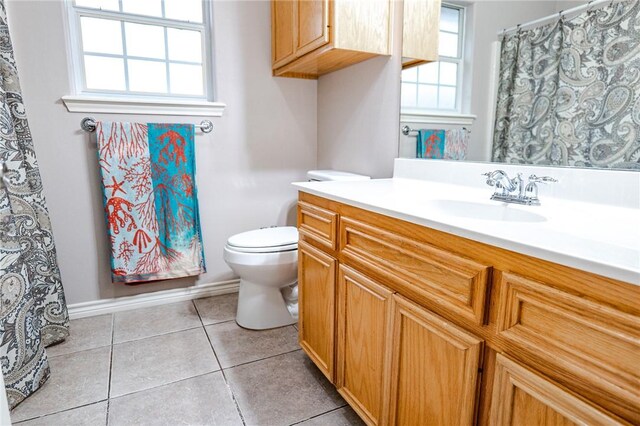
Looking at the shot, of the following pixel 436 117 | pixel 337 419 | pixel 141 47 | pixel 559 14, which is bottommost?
pixel 337 419

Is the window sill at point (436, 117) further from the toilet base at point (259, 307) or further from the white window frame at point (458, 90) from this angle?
the toilet base at point (259, 307)

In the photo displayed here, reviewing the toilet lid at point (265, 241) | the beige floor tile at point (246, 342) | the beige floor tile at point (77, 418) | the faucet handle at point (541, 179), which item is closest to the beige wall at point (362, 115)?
the toilet lid at point (265, 241)

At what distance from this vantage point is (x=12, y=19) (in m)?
1.82

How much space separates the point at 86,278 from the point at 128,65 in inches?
48.7

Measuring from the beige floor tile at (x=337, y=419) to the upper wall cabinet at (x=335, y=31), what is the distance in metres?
1.49

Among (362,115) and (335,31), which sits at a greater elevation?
(335,31)

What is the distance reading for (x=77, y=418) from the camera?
1.39 metres

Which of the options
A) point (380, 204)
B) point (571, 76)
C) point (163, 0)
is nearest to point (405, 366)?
point (380, 204)

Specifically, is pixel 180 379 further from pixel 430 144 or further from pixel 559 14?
pixel 559 14

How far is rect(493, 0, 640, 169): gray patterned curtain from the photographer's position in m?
1.05

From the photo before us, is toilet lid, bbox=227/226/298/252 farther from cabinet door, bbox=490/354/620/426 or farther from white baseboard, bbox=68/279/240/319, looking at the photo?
cabinet door, bbox=490/354/620/426

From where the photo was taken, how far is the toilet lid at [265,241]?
6.21 ft

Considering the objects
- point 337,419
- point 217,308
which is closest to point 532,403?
point 337,419

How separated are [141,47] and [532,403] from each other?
8.01 ft
